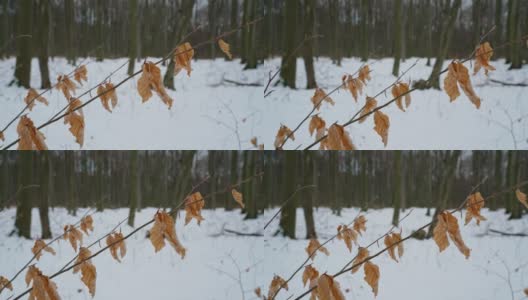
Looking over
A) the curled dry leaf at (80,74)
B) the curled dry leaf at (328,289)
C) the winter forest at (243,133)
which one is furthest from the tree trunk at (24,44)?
the curled dry leaf at (328,289)

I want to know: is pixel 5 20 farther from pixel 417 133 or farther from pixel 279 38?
pixel 417 133

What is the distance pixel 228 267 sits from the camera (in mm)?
1924

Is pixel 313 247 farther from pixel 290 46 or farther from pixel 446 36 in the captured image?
pixel 446 36

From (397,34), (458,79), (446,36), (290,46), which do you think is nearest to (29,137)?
(458,79)

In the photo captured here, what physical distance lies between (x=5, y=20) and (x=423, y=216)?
162 cm

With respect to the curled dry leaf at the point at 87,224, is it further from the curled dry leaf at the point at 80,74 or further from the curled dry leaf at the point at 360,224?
the curled dry leaf at the point at 360,224

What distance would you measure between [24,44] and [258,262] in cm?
111

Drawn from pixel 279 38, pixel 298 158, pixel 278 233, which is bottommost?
pixel 278 233

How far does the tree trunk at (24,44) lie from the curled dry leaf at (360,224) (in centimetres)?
122

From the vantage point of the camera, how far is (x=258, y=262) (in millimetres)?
1923

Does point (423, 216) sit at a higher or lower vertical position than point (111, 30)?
lower

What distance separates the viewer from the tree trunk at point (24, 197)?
186 cm

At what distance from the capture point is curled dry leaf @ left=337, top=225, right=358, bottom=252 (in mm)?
1786

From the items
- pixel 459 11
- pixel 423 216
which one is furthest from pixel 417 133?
pixel 459 11
